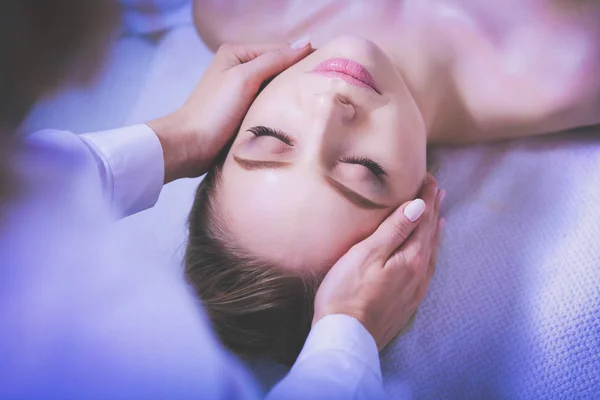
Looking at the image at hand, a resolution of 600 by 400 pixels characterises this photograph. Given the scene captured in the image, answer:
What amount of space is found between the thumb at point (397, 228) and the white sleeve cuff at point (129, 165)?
14.5 inches

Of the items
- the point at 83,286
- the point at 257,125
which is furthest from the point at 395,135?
the point at 83,286

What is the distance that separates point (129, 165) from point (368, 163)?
36 centimetres

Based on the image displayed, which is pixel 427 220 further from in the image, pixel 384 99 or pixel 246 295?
pixel 246 295

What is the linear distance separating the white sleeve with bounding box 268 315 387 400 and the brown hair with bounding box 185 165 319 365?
0.30 ft

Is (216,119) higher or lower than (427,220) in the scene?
higher

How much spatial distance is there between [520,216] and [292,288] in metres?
0.46

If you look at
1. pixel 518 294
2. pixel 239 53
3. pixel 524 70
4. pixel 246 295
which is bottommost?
pixel 518 294

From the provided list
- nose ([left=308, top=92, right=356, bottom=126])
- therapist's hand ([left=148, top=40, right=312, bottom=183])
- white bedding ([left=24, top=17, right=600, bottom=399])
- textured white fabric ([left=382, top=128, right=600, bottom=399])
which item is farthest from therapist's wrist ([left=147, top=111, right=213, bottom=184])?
textured white fabric ([left=382, top=128, right=600, bottom=399])

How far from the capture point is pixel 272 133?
0.73m

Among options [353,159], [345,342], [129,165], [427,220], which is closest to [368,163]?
[353,159]

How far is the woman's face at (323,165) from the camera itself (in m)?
0.69

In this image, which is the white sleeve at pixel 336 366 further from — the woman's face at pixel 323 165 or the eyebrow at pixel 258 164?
the eyebrow at pixel 258 164

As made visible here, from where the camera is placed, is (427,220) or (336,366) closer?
(336,366)

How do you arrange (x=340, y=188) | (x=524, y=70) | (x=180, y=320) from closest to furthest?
(x=180, y=320) → (x=340, y=188) → (x=524, y=70)
